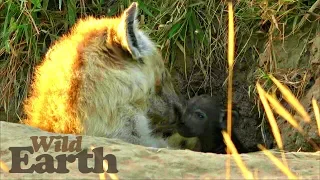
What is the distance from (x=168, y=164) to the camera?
337 centimetres

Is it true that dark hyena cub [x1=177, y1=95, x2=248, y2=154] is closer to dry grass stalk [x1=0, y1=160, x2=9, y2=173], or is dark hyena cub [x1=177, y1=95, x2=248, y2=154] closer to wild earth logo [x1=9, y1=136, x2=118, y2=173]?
wild earth logo [x1=9, y1=136, x2=118, y2=173]

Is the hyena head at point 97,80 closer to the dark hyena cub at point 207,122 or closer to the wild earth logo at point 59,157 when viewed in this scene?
the wild earth logo at point 59,157

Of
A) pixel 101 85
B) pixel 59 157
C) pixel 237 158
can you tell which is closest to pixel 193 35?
pixel 101 85

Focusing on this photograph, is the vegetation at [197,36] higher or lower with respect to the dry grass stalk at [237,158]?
higher

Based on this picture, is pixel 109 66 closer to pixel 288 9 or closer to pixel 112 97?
pixel 112 97

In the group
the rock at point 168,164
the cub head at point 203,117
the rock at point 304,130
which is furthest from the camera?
the cub head at point 203,117

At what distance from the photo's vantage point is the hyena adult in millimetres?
4203

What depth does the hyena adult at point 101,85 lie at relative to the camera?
4203 millimetres

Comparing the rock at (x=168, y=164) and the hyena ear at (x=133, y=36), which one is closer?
the rock at (x=168, y=164)

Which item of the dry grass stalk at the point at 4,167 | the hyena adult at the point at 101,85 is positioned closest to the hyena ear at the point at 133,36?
the hyena adult at the point at 101,85

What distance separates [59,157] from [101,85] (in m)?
0.82

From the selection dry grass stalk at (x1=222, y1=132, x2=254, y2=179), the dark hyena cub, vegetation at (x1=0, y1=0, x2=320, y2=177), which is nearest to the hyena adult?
the dark hyena cub

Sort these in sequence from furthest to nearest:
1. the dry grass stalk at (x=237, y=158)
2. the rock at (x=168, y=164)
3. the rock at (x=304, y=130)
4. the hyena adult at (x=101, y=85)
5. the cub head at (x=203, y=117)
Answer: the cub head at (x=203, y=117) < the rock at (x=304, y=130) < the hyena adult at (x=101, y=85) < the rock at (x=168, y=164) < the dry grass stalk at (x=237, y=158)

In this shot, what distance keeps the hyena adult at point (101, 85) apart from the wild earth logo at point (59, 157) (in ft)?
1.55
